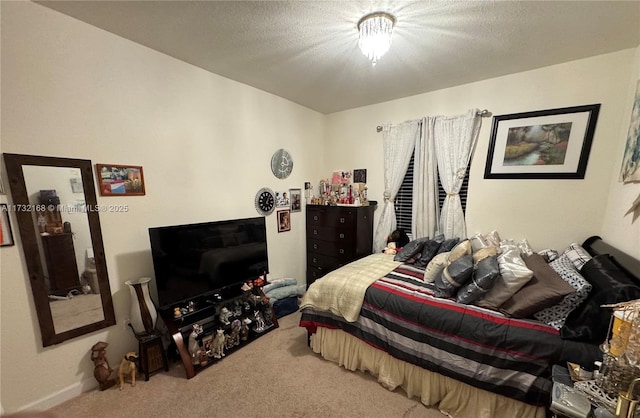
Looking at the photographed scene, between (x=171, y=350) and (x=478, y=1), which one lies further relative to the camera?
(x=171, y=350)

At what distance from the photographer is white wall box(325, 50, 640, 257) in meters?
1.99

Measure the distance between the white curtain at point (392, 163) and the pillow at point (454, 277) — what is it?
4.38ft

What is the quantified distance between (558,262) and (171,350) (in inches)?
134

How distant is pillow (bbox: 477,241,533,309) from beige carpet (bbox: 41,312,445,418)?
869mm

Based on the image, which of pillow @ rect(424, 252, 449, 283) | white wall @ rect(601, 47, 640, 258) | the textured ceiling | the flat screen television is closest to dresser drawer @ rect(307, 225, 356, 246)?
the flat screen television

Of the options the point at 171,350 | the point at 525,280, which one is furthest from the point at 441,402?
the point at 171,350

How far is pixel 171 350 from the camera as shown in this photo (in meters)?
2.13

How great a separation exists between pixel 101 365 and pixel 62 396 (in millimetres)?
274

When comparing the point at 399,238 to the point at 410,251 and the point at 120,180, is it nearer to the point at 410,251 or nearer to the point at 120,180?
the point at 410,251

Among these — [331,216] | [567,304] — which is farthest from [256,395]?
[567,304]

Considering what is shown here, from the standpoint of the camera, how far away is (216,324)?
224 centimetres

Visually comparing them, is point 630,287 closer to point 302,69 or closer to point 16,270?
point 302,69

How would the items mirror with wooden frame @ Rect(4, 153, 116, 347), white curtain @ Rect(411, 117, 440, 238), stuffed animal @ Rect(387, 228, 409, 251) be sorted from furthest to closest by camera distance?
1. stuffed animal @ Rect(387, 228, 409, 251)
2. white curtain @ Rect(411, 117, 440, 238)
3. mirror with wooden frame @ Rect(4, 153, 116, 347)

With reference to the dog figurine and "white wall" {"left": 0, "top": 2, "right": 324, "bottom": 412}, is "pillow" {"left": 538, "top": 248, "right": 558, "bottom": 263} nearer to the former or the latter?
"white wall" {"left": 0, "top": 2, "right": 324, "bottom": 412}
